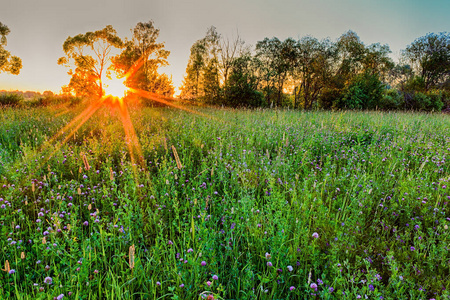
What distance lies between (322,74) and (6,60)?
37.9 m

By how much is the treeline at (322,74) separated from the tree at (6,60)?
2064cm

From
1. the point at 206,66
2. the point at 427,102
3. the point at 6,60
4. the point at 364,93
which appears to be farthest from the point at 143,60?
the point at 427,102

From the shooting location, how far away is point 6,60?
88.1 feet

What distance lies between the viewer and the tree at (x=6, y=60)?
2561 centimetres

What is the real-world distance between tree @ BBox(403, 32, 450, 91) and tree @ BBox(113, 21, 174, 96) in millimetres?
37888

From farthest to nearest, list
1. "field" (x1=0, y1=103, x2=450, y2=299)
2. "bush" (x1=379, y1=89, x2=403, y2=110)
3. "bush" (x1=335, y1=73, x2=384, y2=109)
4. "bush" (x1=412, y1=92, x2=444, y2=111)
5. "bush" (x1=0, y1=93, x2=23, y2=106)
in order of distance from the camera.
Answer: "bush" (x1=412, y1=92, x2=444, y2=111)
"bush" (x1=379, y1=89, x2=403, y2=110)
"bush" (x1=335, y1=73, x2=384, y2=109)
"bush" (x1=0, y1=93, x2=23, y2=106)
"field" (x1=0, y1=103, x2=450, y2=299)

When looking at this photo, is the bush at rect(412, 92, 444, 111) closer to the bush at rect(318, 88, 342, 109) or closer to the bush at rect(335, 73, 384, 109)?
the bush at rect(335, 73, 384, 109)

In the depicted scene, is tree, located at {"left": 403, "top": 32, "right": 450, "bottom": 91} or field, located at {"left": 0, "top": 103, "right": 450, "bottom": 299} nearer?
field, located at {"left": 0, "top": 103, "right": 450, "bottom": 299}

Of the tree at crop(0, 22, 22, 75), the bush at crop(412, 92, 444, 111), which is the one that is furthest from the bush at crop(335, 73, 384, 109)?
the tree at crop(0, 22, 22, 75)

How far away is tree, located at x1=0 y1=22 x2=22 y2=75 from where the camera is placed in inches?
1008

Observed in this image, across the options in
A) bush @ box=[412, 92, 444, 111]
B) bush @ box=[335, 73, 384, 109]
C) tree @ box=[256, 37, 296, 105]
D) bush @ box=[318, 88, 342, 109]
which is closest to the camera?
bush @ box=[335, 73, 384, 109]

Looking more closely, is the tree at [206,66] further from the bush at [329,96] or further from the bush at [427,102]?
the bush at [427,102]

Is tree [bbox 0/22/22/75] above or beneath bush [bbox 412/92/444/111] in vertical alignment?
above

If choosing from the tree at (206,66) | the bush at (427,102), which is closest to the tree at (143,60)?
the tree at (206,66)
